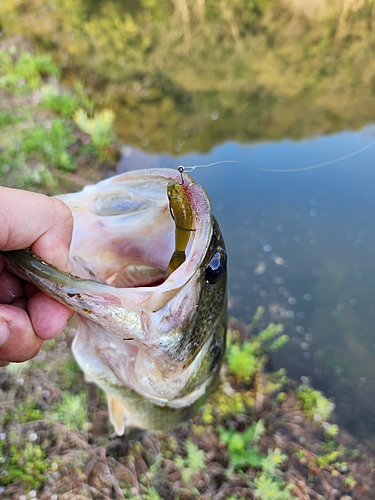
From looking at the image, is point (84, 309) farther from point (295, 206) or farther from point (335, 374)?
point (295, 206)

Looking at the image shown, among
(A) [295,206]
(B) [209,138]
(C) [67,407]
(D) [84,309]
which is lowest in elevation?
(C) [67,407]

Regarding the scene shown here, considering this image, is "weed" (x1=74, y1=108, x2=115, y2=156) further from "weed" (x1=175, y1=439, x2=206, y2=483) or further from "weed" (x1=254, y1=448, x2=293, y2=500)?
"weed" (x1=254, y1=448, x2=293, y2=500)

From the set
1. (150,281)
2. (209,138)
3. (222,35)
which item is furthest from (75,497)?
(222,35)

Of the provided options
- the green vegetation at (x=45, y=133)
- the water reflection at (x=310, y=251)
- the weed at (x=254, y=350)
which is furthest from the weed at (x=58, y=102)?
the weed at (x=254, y=350)

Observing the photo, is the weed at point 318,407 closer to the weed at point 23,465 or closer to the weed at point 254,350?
the weed at point 254,350

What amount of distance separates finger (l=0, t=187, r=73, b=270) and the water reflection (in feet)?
8.12

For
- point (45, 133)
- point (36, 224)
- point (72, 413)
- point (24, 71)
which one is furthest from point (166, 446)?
point (24, 71)

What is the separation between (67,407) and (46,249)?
180 centimetres

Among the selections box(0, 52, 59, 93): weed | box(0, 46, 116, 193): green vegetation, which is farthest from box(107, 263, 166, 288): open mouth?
box(0, 52, 59, 93): weed

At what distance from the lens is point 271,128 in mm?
4891

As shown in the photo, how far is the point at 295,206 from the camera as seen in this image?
3.94 metres

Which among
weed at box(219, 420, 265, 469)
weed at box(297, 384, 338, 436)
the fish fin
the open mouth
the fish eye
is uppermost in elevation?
the fish eye

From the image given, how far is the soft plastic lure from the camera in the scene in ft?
3.43

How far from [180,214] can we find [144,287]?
0.27 metres
